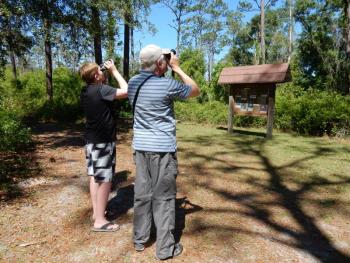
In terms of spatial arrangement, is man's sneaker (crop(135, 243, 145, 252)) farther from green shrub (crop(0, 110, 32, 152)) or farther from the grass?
green shrub (crop(0, 110, 32, 152))

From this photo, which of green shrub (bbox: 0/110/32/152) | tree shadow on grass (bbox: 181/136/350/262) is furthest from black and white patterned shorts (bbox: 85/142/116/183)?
green shrub (bbox: 0/110/32/152)

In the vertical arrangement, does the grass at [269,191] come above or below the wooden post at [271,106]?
below

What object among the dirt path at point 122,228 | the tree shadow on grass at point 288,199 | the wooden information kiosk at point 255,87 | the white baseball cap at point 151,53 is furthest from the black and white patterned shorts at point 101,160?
the wooden information kiosk at point 255,87

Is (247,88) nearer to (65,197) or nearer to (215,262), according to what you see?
(65,197)

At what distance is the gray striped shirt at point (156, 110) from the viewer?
325 cm

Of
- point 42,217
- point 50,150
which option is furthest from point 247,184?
point 50,150

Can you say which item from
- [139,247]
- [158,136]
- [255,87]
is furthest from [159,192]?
[255,87]

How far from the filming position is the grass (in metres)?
4.13

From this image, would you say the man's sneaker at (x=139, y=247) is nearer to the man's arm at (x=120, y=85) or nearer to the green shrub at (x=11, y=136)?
the man's arm at (x=120, y=85)

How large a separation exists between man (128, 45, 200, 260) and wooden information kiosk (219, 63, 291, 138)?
772 centimetres

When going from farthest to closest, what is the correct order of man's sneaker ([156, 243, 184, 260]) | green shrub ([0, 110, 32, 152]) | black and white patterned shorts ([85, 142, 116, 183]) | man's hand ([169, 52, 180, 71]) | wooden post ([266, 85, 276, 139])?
Answer: wooden post ([266, 85, 276, 139]), green shrub ([0, 110, 32, 152]), black and white patterned shorts ([85, 142, 116, 183]), man's sneaker ([156, 243, 184, 260]), man's hand ([169, 52, 180, 71])

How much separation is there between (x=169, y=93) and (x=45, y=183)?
11.7 ft

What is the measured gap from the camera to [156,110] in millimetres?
3297

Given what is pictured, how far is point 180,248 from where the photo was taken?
360 centimetres
